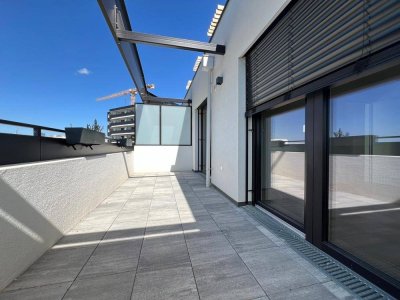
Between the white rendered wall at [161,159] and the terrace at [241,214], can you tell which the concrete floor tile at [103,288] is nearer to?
the terrace at [241,214]

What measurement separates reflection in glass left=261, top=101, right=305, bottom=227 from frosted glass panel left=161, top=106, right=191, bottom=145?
555cm

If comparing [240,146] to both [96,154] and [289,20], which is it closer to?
[289,20]

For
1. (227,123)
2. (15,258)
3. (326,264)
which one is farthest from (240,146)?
(15,258)

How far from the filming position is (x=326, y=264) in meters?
1.62

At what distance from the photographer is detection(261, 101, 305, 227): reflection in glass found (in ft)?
7.36

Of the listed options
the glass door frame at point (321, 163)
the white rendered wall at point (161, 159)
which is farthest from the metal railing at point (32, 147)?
the white rendered wall at point (161, 159)

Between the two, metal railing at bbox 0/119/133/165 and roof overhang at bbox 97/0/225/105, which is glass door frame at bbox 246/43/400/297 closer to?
roof overhang at bbox 97/0/225/105

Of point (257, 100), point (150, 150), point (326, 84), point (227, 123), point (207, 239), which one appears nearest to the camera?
point (326, 84)

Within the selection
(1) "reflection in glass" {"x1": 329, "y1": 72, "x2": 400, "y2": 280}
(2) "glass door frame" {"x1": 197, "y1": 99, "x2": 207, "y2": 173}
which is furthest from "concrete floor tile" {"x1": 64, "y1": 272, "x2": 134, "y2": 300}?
(2) "glass door frame" {"x1": 197, "y1": 99, "x2": 207, "y2": 173}

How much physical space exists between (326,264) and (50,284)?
2.26 m

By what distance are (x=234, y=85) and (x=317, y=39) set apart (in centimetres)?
179

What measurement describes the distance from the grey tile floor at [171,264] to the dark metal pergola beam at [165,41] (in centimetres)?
313

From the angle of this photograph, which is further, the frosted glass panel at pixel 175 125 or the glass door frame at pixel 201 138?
the frosted glass panel at pixel 175 125

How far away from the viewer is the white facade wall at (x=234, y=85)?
8.88 ft
